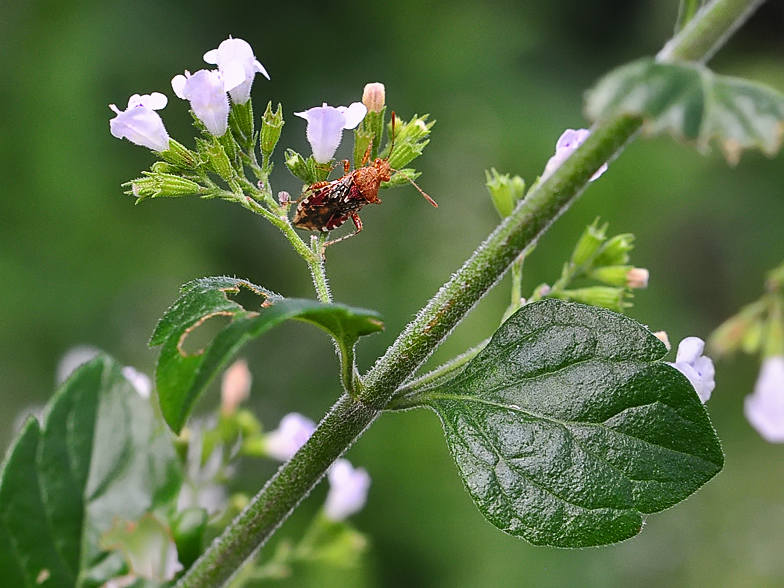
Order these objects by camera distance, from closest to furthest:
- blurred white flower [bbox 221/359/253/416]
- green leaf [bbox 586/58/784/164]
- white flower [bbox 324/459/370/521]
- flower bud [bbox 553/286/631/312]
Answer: green leaf [bbox 586/58/784/164] → flower bud [bbox 553/286/631/312] → blurred white flower [bbox 221/359/253/416] → white flower [bbox 324/459/370/521]

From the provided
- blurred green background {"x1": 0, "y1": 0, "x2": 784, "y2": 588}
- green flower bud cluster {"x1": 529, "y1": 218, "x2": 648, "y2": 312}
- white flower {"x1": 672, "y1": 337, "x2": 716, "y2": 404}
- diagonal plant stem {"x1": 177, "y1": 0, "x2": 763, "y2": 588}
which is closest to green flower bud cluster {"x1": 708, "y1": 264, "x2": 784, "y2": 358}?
green flower bud cluster {"x1": 529, "y1": 218, "x2": 648, "y2": 312}

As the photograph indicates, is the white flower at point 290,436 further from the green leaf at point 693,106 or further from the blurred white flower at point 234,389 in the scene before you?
the green leaf at point 693,106

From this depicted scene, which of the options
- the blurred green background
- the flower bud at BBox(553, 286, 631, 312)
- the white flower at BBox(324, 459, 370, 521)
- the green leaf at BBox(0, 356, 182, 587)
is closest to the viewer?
the green leaf at BBox(0, 356, 182, 587)

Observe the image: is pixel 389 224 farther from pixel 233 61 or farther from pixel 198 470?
pixel 233 61

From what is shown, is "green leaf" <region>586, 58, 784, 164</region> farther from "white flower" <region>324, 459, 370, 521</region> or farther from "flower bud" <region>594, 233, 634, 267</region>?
"white flower" <region>324, 459, 370, 521</region>

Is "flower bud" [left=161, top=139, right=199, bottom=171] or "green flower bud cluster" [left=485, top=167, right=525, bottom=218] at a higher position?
"flower bud" [left=161, top=139, right=199, bottom=171]

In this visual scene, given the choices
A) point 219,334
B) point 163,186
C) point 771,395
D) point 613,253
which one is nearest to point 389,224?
point 771,395

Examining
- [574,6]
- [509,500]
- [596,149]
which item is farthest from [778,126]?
[574,6]
